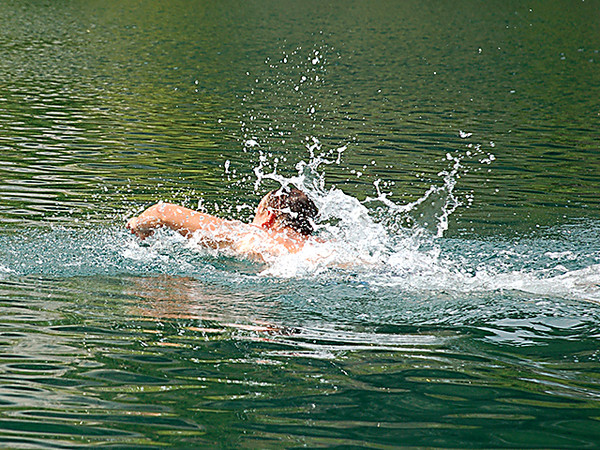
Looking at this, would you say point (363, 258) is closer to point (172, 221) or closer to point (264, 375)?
point (172, 221)

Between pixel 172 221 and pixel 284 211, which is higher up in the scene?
pixel 284 211

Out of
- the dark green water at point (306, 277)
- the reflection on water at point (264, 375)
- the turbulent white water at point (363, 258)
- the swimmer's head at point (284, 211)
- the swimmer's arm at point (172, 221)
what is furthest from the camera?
the swimmer's head at point (284, 211)

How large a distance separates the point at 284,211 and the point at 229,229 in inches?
27.3

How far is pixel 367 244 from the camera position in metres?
10.3

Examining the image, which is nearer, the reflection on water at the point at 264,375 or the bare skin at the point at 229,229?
the reflection on water at the point at 264,375

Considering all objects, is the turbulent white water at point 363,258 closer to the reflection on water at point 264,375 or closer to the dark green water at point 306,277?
the dark green water at point 306,277

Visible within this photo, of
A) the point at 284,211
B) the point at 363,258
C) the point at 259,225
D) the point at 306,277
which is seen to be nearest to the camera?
the point at 306,277

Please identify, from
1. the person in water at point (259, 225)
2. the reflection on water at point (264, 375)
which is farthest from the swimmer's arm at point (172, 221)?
the reflection on water at point (264, 375)

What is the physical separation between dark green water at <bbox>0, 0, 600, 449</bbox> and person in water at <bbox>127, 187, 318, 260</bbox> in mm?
248

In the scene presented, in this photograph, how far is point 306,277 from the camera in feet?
29.0

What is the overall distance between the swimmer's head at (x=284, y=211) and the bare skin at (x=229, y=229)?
1 cm

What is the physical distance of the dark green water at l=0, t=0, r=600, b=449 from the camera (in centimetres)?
561

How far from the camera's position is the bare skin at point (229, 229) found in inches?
356

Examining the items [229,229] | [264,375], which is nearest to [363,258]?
[229,229]
